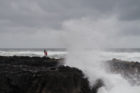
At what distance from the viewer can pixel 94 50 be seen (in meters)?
11.9

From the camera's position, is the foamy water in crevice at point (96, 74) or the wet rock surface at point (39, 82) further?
the foamy water in crevice at point (96, 74)

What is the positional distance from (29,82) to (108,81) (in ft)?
12.7

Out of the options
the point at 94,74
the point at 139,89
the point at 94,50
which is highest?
the point at 94,50

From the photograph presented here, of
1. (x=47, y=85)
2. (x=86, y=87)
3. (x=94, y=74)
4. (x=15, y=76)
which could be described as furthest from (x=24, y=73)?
(x=94, y=74)

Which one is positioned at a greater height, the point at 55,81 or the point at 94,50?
the point at 94,50

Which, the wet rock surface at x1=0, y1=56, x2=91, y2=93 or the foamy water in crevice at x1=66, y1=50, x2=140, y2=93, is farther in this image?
the foamy water in crevice at x1=66, y1=50, x2=140, y2=93

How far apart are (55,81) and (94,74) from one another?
2870mm

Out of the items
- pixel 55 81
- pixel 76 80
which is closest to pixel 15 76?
pixel 55 81

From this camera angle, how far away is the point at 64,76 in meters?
6.35

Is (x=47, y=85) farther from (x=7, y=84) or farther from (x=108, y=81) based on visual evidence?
(x=108, y=81)

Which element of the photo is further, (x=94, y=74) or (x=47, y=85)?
(x=94, y=74)

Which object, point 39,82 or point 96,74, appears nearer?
point 39,82

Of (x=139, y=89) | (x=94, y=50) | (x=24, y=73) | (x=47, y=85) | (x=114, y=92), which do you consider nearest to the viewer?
(x=47, y=85)

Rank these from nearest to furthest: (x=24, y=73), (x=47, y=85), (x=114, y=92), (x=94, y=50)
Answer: (x=47, y=85), (x=24, y=73), (x=114, y=92), (x=94, y=50)
